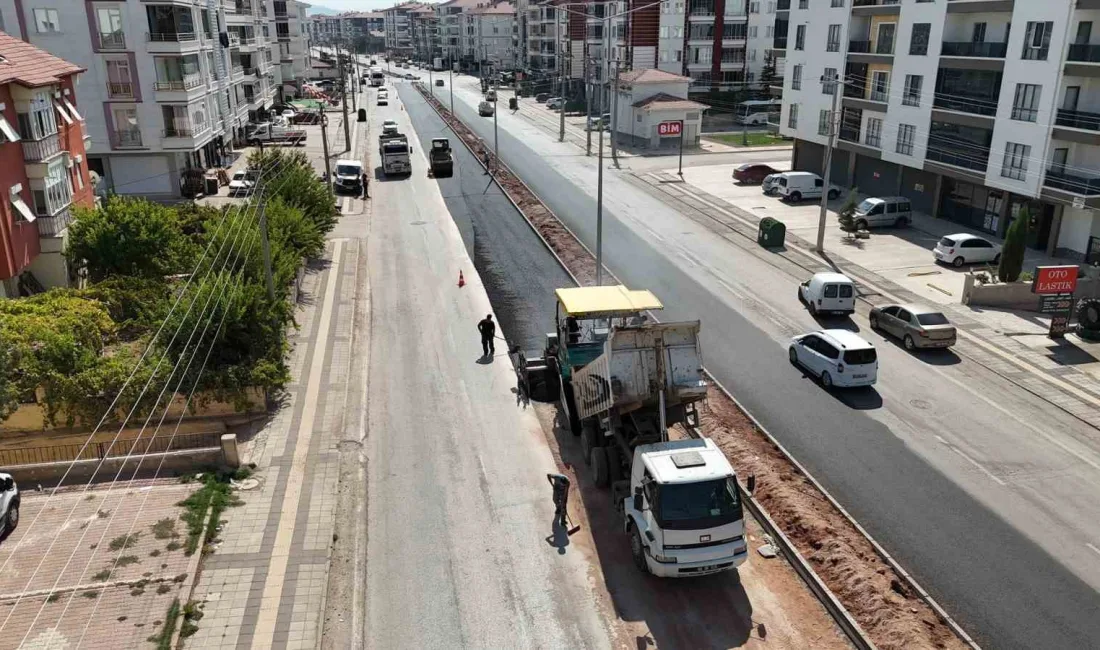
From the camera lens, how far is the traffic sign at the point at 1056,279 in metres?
29.2

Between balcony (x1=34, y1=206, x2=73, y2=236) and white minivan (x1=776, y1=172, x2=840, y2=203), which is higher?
balcony (x1=34, y1=206, x2=73, y2=236)

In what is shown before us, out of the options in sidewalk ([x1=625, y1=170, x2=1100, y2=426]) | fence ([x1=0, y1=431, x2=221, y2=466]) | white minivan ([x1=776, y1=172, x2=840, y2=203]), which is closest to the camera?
fence ([x1=0, y1=431, x2=221, y2=466])

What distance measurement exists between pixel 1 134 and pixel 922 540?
30594 mm

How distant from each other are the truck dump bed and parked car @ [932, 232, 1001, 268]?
24.7 m

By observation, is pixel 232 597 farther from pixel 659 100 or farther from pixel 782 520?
pixel 659 100

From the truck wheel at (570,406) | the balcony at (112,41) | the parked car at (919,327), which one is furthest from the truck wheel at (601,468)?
the balcony at (112,41)

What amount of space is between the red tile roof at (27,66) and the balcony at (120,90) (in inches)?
578

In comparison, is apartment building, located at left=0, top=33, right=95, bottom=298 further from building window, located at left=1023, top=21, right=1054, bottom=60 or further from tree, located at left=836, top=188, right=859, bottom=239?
building window, located at left=1023, top=21, right=1054, bottom=60

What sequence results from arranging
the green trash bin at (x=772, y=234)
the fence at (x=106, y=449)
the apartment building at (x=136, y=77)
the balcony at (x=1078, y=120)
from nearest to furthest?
the fence at (x=106, y=449) → the balcony at (x=1078, y=120) → the green trash bin at (x=772, y=234) → the apartment building at (x=136, y=77)

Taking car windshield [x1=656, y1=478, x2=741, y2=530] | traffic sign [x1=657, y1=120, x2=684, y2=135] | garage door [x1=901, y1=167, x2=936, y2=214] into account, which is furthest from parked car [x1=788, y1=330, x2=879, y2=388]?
traffic sign [x1=657, y1=120, x2=684, y2=135]

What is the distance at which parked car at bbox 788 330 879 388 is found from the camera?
78.2 ft

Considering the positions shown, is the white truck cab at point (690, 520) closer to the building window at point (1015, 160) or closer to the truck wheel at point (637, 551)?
the truck wheel at point (637, 551)

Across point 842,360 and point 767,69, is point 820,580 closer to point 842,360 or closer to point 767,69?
point 842,360

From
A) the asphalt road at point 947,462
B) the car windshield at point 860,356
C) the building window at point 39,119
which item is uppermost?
the building window at point 39,119
